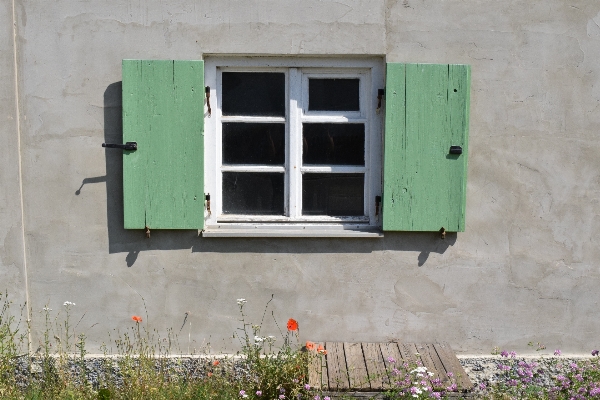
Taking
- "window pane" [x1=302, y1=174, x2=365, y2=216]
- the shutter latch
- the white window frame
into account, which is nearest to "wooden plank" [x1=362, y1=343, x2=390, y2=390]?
the white window frame

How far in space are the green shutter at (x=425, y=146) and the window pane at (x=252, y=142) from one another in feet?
2.48

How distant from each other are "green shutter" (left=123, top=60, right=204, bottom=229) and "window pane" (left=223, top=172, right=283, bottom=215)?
0.26m

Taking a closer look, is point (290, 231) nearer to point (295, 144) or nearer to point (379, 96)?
point (295, 144)

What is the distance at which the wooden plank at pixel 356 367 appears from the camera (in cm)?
353

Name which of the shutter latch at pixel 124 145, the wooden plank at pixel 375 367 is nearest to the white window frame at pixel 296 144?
the shutter latch at pixel 124 145

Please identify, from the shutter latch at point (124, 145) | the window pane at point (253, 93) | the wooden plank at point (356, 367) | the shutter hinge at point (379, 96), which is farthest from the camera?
the window pane at point (253, 93)

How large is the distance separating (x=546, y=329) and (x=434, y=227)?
1060 millimetres

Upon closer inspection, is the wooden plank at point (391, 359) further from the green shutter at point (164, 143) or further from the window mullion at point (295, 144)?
the green shutter at point (164, 143)

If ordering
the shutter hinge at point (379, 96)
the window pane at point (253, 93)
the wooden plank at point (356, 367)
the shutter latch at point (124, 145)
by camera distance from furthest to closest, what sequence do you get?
the window pane at point (253, 93)
the shutter hinge at point (379, 96)
the shutter latch at point (124, 145)
the wooden plank at point (356, 367)

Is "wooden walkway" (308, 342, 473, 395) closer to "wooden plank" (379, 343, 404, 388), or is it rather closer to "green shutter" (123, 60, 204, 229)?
"wooden plank" (379, 343, 404, 388)

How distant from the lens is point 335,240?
13.9ft

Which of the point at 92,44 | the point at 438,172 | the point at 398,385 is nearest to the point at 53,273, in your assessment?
the point at 92,44

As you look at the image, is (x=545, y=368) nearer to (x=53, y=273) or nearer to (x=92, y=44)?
(x=53, y=273)

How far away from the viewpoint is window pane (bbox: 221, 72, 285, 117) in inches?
169
